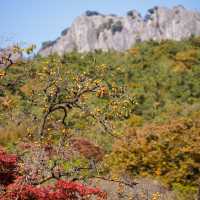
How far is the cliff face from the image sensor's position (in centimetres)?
7294

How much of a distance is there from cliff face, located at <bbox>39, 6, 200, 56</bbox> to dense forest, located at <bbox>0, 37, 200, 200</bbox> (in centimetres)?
3866

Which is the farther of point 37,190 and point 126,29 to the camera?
point 126,29

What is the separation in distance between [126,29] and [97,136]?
54826mm

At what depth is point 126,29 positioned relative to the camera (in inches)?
2963

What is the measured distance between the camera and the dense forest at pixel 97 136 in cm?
944

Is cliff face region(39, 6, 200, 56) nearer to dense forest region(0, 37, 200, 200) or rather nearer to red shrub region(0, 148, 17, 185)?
dense forest region(0, 37, 200, 200)

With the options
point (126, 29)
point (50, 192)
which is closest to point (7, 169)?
point (50, 192)

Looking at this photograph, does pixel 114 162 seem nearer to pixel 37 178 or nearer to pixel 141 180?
pixel 141 180

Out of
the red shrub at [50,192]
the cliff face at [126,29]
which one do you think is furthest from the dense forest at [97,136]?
the cliff face at [126,29]

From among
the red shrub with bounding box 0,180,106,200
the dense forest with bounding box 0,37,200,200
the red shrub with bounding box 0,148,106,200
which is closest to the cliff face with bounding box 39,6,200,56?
the dense forest with bounding box 0,37,200,200

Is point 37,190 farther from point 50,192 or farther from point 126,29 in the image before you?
point 126,29

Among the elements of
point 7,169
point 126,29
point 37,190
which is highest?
point 126,29

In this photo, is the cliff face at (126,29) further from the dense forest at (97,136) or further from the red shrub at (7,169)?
the red shrub at (7,169)

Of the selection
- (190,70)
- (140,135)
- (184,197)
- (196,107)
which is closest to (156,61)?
(190,70)
